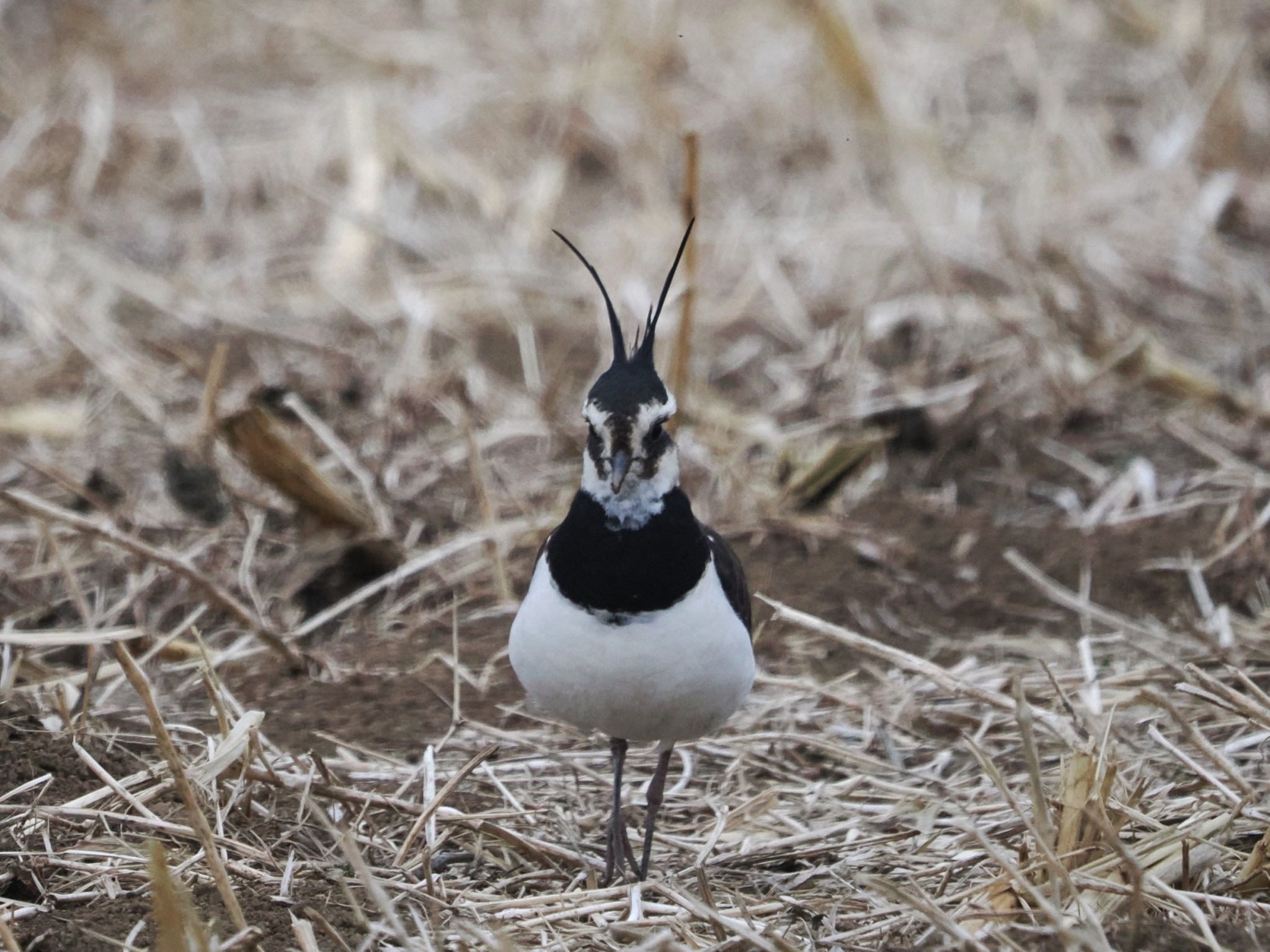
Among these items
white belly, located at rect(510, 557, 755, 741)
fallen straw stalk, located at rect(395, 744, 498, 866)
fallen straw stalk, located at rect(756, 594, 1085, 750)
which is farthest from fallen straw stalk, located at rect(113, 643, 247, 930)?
fallen straw stalk, located at rect(756, 594, 1085, 750)

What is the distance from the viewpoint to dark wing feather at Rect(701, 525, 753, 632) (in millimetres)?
3277

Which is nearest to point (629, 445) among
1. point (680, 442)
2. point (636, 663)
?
point (636, 663)

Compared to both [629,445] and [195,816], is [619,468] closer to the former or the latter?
[629,445]

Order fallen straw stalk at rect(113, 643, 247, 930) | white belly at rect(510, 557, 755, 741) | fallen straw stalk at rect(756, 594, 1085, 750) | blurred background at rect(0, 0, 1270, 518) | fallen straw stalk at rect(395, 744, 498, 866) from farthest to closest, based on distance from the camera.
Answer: blurred background at rect(0, 0, 1270, 518) < fallen straw stalk at rect(756, 594, 1085, 750) < fallen straw stalk at rect(395, 744, 498, 866) < white belly at rect(510, 557, 755, 741) < fallen straw stalk at rect(113, 643, 247, 930)

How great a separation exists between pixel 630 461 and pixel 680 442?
2526 mm

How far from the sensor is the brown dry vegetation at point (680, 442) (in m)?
3.00

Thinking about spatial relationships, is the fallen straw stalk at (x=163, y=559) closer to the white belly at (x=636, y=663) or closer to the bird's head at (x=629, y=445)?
the white belly at (x=636, y=663)

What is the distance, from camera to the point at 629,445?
9.90 ft

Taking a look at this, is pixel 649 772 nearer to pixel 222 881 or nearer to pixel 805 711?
pixel 805 711

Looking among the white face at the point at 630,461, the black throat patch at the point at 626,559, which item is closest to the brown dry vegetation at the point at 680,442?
the black throat patch at the point at 626,559

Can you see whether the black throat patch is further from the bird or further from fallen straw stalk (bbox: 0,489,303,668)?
fallen straw stalk (bbox: 0,489,303,668)

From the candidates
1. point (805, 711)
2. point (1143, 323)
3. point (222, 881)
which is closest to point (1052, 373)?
point (1143, 323)

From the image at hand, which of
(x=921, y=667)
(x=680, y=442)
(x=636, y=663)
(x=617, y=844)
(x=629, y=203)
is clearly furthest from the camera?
(x=629, y=203)

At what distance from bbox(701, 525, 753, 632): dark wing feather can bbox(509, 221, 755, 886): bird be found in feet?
0.35
